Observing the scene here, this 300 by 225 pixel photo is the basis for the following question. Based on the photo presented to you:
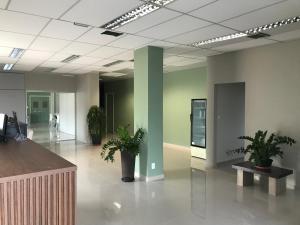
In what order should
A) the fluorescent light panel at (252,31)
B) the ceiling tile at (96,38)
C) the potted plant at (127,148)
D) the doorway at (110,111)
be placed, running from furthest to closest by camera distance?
the doorway at (110,111) → the potted plant at (127,148) → the ceiling tile at (96,38) → the fluorescent light panel at (252,31)

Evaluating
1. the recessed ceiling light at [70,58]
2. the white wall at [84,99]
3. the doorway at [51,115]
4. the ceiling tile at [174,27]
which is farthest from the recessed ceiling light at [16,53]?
the doorway at [51,115]

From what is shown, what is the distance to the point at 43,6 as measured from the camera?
302 cm

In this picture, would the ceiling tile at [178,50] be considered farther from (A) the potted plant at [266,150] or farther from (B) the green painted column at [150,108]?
(A) the potted plant at [266,150]

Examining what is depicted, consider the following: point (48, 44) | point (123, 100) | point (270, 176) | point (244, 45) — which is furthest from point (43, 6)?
point (123, 100)

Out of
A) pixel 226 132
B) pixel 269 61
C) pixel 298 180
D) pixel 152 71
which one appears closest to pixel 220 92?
pixel 226 132

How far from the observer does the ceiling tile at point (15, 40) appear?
4.30 meters

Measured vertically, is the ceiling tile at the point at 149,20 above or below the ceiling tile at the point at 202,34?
below

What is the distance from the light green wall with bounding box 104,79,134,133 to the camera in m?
12.1

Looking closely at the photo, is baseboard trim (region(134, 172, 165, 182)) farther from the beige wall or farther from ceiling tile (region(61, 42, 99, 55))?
ceiling tile (region(61, 42, 99, 55))

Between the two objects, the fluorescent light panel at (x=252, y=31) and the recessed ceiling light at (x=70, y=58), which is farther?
the recessed ceiling light at (x=70, y=58)

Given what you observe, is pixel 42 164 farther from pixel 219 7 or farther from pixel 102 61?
pixel 102 61

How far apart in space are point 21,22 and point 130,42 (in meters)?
1.83

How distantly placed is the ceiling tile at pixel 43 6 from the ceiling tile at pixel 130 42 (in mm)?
1369

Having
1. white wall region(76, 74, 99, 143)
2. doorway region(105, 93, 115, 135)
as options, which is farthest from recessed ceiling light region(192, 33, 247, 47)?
doorway region(105, 93, 115, 135)
